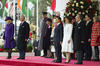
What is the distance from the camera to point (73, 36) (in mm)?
8516

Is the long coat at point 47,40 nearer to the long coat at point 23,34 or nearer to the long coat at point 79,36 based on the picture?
the long coat at point 23,34

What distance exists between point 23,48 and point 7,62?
746mm

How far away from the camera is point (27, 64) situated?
897 centimetres

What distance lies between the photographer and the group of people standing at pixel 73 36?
8148 millimetres

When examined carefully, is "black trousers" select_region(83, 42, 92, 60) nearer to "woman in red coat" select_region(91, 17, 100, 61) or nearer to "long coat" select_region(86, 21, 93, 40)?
"long coat" select_region(86, 21, 93, 40)

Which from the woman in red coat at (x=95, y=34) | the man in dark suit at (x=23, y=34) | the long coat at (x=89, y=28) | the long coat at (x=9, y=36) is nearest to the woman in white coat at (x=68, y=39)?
the woman in red coat at (x=95, y=34)

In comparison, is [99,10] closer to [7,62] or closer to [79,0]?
[79,0]

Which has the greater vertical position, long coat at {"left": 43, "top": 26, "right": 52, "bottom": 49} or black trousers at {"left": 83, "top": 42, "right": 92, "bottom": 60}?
long coat at {"left": 43, "top": 26, "right": 52, "bottom": 49}

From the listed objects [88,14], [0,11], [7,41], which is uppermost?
[0,11]

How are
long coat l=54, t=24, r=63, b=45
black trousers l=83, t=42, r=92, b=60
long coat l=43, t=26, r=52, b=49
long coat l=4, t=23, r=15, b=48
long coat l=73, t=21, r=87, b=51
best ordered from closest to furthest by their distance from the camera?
long coat l=73, t=21, r=87, b=51 < long coat l=54, t=24, r=63, b=45 < black trousers l=83, t=42, r=92, b=60 < long coat l=4, t=23, r=15, b=48 < long coat l=43, t=26, r=52, b=49

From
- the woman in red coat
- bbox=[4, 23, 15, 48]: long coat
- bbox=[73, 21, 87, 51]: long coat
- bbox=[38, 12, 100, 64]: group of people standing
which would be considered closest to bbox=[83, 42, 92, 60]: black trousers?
bbox=[38, 12, 100, 64]: group of people standing

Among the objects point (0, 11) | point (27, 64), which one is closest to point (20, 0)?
point (0, 11)

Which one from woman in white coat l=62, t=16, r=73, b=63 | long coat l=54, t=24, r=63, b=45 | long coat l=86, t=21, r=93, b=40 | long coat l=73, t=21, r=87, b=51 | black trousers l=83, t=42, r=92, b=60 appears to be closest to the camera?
long coat l=73, t=21, r=87, b=51

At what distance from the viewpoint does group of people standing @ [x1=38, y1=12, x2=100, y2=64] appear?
26.7ft
